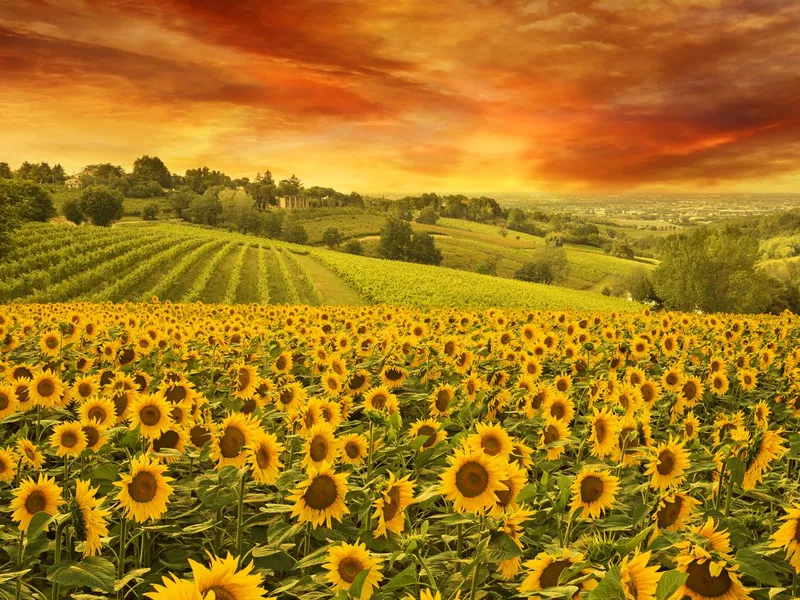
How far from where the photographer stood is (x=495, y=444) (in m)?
3.60

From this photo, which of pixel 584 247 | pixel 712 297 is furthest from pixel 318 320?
pixel 584 247

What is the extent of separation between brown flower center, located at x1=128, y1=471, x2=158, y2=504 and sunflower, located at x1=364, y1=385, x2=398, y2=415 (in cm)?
196

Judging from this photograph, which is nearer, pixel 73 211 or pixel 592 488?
pixel 592 488

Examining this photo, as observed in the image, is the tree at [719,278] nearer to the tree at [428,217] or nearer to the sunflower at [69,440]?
the sunflower at [69,440]

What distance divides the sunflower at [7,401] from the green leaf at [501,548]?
14.3 feet

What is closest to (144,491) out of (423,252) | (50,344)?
(50,344)

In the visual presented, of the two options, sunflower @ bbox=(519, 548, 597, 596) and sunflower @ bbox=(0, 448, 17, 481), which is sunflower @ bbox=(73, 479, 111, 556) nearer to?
sunflower @ bbox=(0, 448, 17, 481)

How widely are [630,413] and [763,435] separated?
49.3 inches

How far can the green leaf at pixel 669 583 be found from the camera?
1.96m

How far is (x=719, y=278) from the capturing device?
57.3 metres

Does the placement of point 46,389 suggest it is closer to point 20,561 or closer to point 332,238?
point 20,561

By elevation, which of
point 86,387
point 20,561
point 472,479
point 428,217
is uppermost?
point 428,217

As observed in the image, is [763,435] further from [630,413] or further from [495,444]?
[495,444]

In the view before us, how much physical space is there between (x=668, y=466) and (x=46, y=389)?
16.7 feet
